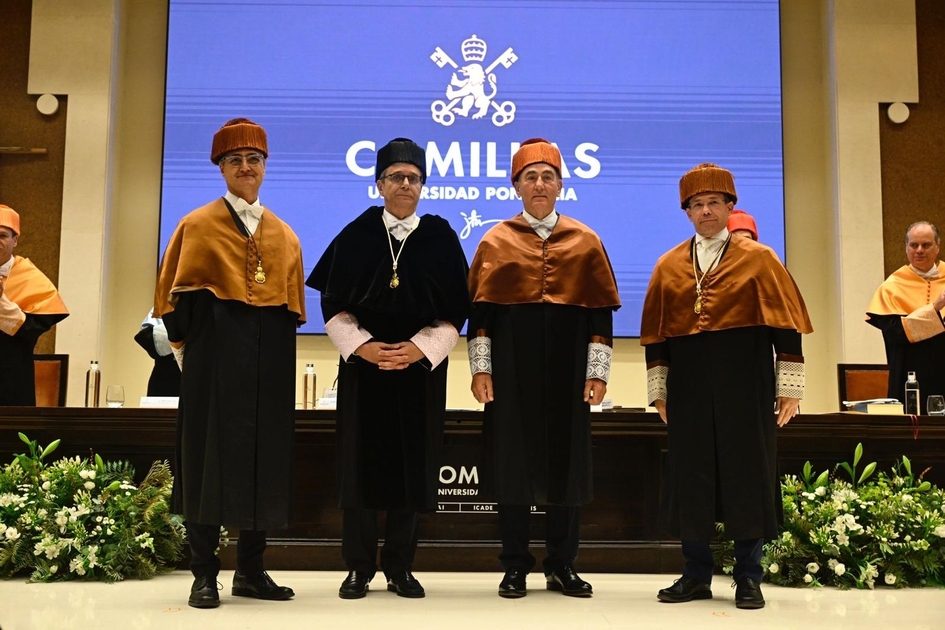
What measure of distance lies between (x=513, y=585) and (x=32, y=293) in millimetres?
3099

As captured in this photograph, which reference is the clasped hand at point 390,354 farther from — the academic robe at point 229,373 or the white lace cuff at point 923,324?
the white lace cuff at point 923,324

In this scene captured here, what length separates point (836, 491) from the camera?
429cm

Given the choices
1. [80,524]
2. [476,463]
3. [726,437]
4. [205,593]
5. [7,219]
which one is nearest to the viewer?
[205,593]

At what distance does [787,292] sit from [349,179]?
175 inches

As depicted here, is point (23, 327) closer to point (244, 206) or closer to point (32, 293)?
point (32, 293)

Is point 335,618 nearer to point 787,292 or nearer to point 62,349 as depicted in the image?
point 787,292

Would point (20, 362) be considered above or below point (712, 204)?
below

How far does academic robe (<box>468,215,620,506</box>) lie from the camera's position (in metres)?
3.75

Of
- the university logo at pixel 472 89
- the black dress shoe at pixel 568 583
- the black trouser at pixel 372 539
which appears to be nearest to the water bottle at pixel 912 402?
the black dress shoe at pixel 568 583

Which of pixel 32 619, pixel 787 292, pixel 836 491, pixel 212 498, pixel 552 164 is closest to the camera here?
pixel 32 619

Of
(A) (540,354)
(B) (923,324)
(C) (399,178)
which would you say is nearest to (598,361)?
(A) (540,354)

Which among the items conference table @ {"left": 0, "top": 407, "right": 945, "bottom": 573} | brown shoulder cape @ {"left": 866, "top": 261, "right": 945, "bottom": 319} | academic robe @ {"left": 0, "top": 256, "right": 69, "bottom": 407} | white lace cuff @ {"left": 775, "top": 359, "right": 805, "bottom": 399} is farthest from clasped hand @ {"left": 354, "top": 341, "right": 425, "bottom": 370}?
brown shoulder cape @ {"left": 866, "top": 261, "right": 945, "bottom": 319}

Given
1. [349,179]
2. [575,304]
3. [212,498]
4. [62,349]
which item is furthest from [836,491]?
[62,349]

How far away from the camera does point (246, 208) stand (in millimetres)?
3703
